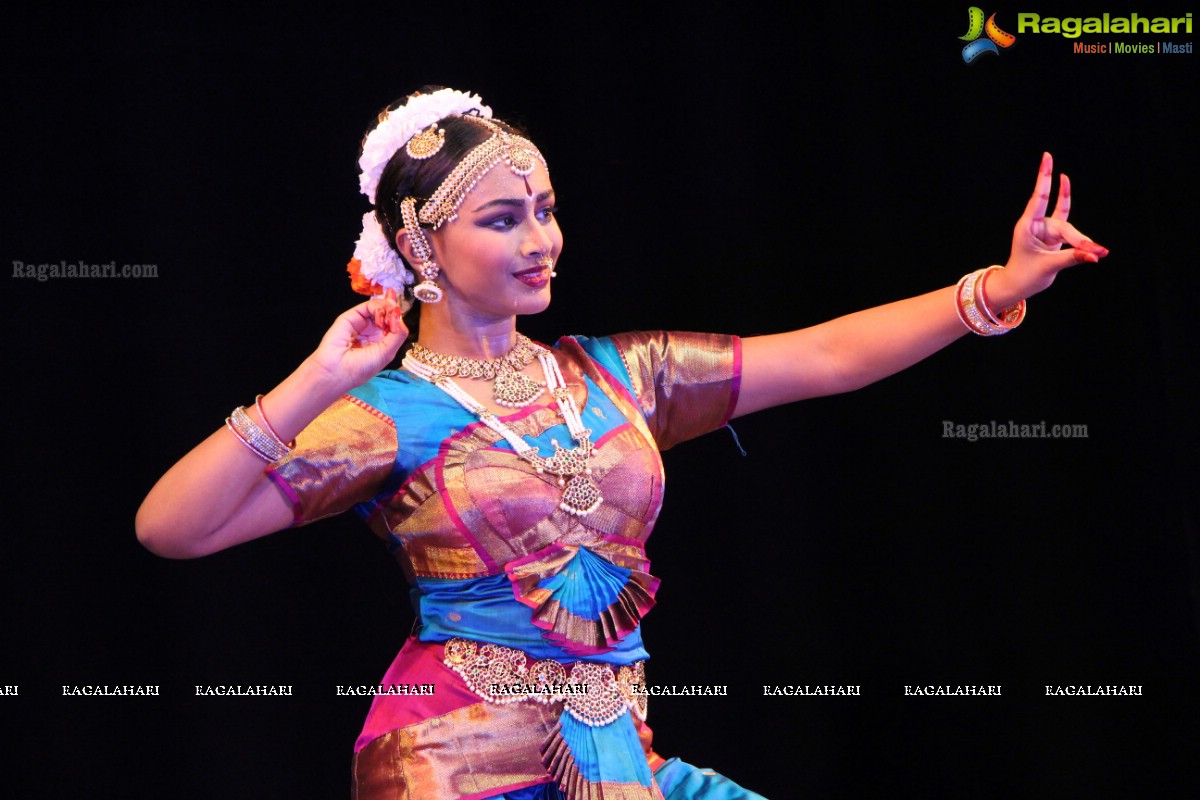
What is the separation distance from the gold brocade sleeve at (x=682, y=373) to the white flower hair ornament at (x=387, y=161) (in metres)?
0.37

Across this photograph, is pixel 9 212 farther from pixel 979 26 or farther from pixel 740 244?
pixel 979 26

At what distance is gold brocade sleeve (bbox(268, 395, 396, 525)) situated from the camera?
2244mm

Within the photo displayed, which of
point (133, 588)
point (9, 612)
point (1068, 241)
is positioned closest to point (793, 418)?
point (1068, 241)

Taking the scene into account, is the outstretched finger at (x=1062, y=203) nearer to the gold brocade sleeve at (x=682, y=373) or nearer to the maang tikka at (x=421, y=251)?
the gold brocade sleeve at (x=682, y=373)

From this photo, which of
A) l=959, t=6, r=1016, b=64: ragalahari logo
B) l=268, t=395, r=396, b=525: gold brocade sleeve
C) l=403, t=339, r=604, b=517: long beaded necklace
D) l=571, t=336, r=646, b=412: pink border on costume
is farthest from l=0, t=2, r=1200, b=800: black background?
l=268, t=395, r=396, b=525: gold brocade sleeve

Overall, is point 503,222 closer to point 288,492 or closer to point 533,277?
point 533,277

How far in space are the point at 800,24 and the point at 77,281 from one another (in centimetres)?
149

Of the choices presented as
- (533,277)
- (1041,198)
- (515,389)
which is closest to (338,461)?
(515,389)

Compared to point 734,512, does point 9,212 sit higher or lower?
higher

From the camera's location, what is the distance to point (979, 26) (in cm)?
327

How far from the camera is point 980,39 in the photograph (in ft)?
10.7

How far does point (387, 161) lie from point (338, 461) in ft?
1.61

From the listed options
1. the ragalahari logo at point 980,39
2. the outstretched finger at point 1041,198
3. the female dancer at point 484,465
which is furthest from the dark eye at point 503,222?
the ragalahari logo at point 980,39

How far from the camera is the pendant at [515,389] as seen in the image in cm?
239
